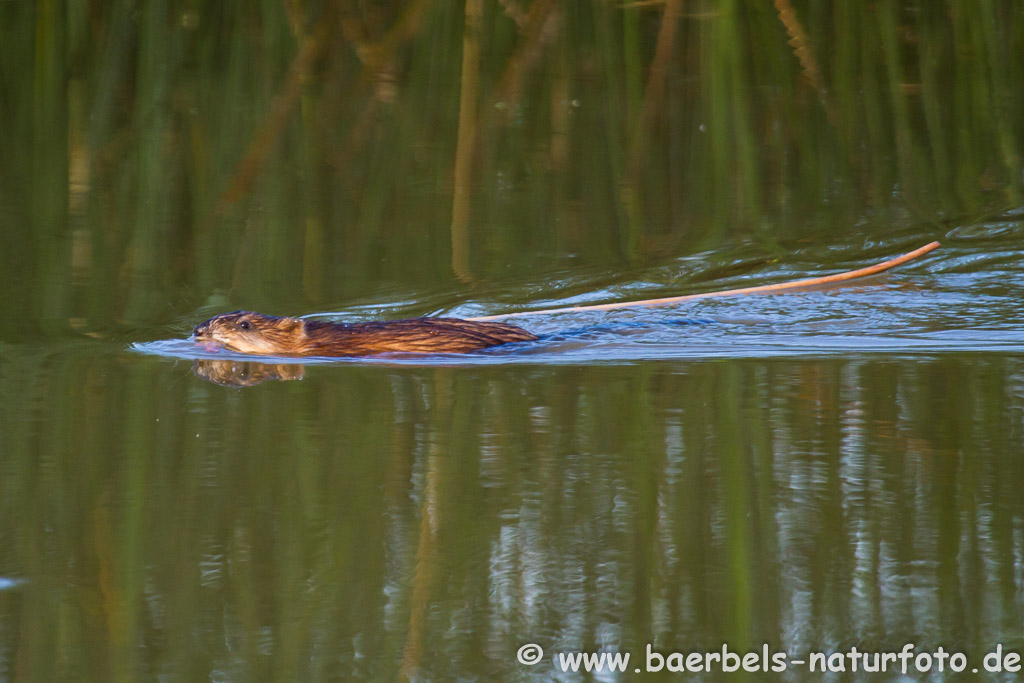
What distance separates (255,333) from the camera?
Answer: 6008 mm

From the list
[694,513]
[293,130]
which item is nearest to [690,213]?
[293,130]

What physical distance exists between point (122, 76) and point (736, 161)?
379 cm

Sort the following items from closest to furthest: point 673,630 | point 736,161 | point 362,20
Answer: point 673,630
point 736,161
point 362,20

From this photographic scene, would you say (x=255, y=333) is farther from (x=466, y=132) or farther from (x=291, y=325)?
(x=466, y=132)

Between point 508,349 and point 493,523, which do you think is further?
point 508,349

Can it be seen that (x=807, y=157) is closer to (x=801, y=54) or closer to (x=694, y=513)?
(x=801, y=54)

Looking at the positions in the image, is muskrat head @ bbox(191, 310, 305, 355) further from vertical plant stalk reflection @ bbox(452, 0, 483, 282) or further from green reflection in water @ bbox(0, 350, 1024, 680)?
vertical plant stalk reflection @ bbox(452, 0, 483, 282)

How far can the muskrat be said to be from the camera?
19.7ft

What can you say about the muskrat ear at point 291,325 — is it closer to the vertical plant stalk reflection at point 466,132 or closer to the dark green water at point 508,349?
the dark green water at point 508,349

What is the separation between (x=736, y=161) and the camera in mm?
8680

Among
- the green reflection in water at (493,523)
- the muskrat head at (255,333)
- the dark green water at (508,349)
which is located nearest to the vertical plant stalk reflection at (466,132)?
the dark green water at (508,349)

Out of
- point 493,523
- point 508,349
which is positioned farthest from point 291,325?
point 493,523

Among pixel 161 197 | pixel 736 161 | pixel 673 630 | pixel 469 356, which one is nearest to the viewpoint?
pixel 673 630

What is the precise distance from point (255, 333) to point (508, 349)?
3.38ft
